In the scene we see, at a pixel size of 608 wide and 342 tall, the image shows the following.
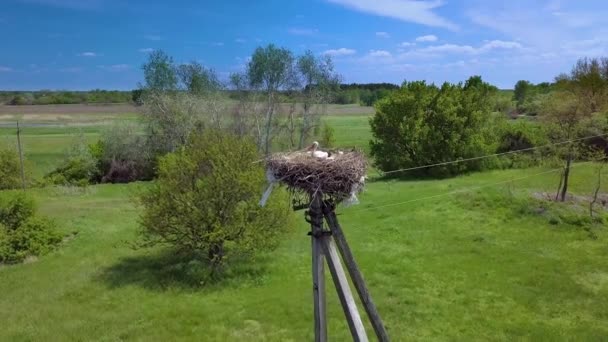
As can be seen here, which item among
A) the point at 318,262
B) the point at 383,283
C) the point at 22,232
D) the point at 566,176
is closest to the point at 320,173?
the point at 318,262

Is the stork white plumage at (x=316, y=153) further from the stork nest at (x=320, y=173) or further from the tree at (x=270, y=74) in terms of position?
the tree at (x=270, y=74)

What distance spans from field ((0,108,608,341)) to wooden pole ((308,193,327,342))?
4.65m

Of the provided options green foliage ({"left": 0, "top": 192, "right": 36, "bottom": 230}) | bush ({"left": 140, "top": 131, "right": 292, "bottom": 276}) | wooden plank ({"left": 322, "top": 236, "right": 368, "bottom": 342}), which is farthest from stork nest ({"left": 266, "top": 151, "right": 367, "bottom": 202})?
green foliage ({"left": 0, "top": 192, "right": 36, "bottom": 230})

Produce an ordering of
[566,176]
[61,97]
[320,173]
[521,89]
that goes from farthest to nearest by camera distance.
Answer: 1. [61,97]
2. [521,89]
3. [566,176]
4. [320,173]

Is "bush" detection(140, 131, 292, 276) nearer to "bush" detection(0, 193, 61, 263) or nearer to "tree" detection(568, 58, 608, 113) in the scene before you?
"bush" detection(0, 193, 61, 263)

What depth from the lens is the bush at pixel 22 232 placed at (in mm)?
16609

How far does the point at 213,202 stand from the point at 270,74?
38729 mm

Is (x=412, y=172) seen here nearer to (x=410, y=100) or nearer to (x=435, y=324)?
(x=410, y=100)

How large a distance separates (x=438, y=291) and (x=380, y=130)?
77.6 feet

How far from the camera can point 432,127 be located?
33.1 meters

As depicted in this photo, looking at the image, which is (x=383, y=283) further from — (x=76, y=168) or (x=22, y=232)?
(x=76, y=168)

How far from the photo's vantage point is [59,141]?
6588cm

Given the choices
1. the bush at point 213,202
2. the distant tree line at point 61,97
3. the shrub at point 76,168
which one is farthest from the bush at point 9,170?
the distant tree line at point 61,97

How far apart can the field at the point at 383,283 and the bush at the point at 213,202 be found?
1229mm
